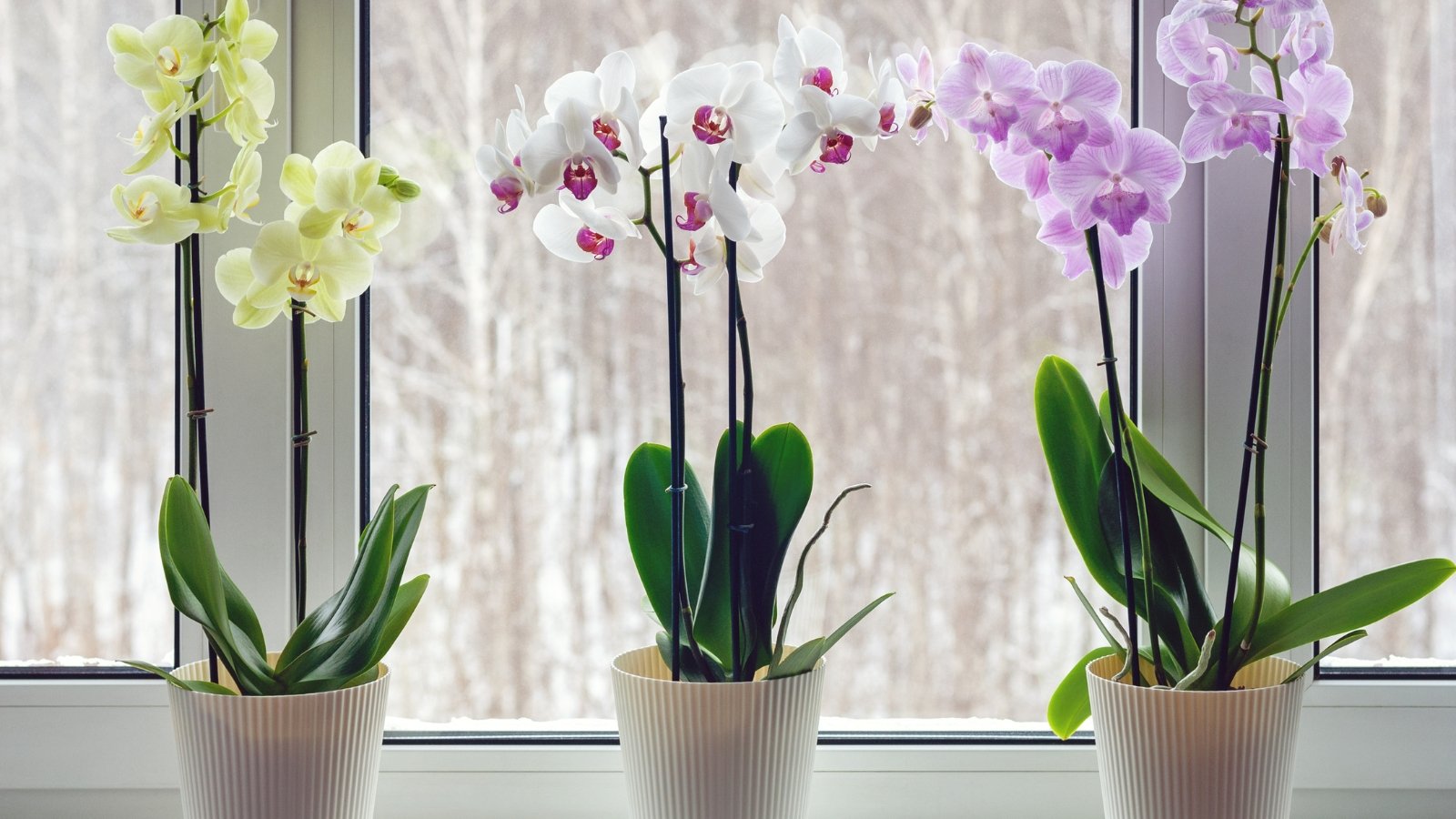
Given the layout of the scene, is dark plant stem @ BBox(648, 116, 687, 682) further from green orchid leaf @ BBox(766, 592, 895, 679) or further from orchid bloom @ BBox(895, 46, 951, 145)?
orchid bloom @ BBox(895, 46, 951, 145)

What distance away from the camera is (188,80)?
771mm

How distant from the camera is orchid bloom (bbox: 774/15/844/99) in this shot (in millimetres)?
701

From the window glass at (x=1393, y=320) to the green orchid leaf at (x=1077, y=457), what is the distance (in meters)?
0.32

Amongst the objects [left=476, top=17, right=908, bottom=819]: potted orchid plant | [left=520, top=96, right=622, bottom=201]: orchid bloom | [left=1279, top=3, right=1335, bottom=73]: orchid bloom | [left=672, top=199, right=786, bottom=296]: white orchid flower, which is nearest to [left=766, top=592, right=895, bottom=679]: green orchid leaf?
[left=476, top=17, right=908, bottom=819]: potted orchid plant

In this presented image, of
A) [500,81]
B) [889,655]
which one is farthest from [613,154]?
[889,655]

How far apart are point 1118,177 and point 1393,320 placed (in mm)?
499

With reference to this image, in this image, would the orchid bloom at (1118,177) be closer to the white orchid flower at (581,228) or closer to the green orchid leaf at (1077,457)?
the green orchid leaf at (1077,457)

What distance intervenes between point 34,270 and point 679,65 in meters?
0.68

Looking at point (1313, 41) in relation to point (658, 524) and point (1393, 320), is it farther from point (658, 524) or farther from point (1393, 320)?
point (658, 524)

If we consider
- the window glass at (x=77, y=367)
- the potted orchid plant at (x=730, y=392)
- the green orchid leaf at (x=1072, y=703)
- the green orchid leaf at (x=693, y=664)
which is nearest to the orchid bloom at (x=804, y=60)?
the potted orchid plant at (x=730, y=392)

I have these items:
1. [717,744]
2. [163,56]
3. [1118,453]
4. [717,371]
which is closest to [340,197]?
[163,56]

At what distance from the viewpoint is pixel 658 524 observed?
82 cm

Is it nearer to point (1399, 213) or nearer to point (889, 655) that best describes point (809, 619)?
point (889, 655)

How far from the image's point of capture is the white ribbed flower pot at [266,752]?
28.4 inches
